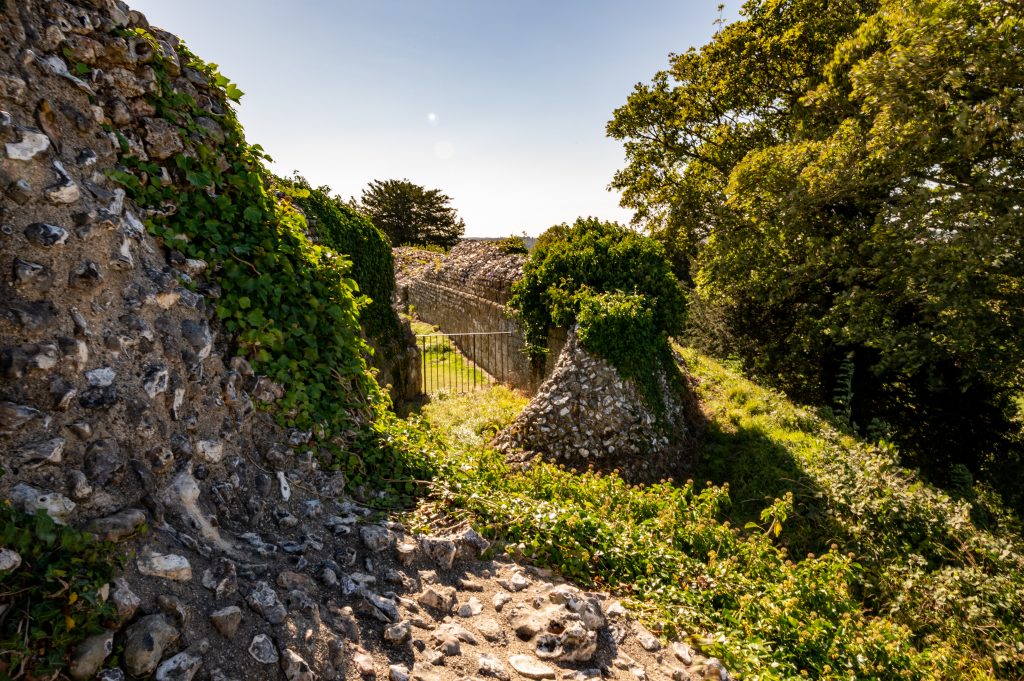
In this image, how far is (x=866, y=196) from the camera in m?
10.4

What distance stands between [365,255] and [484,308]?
437 cm

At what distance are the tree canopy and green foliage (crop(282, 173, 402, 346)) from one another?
25.5 feet

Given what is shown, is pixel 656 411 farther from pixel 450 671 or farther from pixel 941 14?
pixel 941 14

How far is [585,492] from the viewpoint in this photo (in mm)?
4672

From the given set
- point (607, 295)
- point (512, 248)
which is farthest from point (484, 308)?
point (607, 295)

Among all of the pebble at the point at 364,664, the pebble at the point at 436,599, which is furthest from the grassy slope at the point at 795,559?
the pebble at the point at 364,664

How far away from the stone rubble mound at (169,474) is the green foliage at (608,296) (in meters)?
4.82

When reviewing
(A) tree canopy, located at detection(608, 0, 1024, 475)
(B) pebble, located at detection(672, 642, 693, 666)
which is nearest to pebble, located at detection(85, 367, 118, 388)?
(B) pebble, located at detection(672, 642, 693, 666)

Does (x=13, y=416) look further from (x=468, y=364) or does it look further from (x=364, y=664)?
(x=468, y=364)

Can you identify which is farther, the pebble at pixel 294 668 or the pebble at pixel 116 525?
the pebble at pixel 116 525

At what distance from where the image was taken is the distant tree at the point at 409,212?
42781 millimetres

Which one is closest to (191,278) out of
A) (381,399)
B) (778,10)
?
(381,399)

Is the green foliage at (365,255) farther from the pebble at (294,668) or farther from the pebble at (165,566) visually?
the pebble at (294,668)

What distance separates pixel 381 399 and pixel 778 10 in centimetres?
1438
